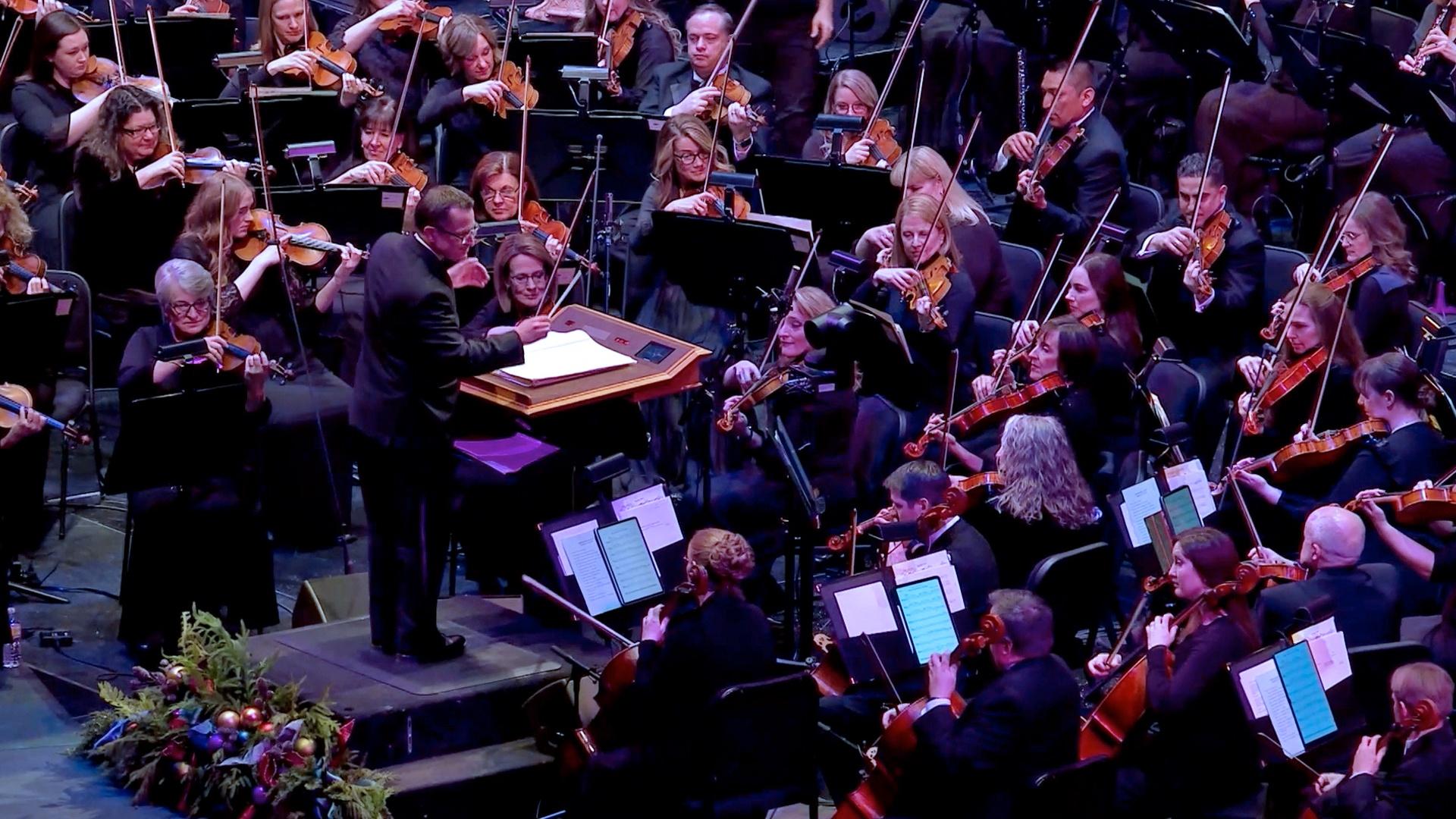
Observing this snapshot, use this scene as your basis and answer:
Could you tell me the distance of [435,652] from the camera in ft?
20.6

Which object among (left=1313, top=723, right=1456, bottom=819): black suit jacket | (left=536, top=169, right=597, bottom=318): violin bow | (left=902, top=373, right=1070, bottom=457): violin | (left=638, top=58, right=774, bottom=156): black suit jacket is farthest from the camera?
(left=638, top=58, right=774, bottom=156): black suit jacket

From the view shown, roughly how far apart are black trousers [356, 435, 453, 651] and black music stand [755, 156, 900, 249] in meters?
2.15

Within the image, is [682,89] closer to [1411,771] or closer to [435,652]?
[435,652]

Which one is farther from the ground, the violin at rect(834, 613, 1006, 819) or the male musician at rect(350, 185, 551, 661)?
the male musician at rect(350, 185, 551, 661)

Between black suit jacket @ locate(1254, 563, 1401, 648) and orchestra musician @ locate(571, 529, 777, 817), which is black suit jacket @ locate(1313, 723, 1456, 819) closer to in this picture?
black suit jacket @ locate(1254, 563, 1401, 648)

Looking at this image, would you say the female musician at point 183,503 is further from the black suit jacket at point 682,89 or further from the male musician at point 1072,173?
the male musician at point 1072,173

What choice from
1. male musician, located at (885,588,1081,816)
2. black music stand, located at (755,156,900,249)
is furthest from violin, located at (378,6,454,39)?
male musician, located at (885,588,1081,816)

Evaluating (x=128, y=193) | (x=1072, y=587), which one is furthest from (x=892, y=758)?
(x=128, y=193)

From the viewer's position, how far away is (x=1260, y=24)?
30.8 ft

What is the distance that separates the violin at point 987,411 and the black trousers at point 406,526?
1.84 meters

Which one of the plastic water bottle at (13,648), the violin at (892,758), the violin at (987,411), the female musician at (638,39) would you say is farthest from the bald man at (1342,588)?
the female musician at (638,39)

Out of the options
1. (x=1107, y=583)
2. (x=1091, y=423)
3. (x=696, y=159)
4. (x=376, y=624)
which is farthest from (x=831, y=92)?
(x=376, y=624)

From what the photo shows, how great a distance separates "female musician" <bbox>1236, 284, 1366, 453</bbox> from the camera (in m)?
7.16

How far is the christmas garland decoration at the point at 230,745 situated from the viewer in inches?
225
